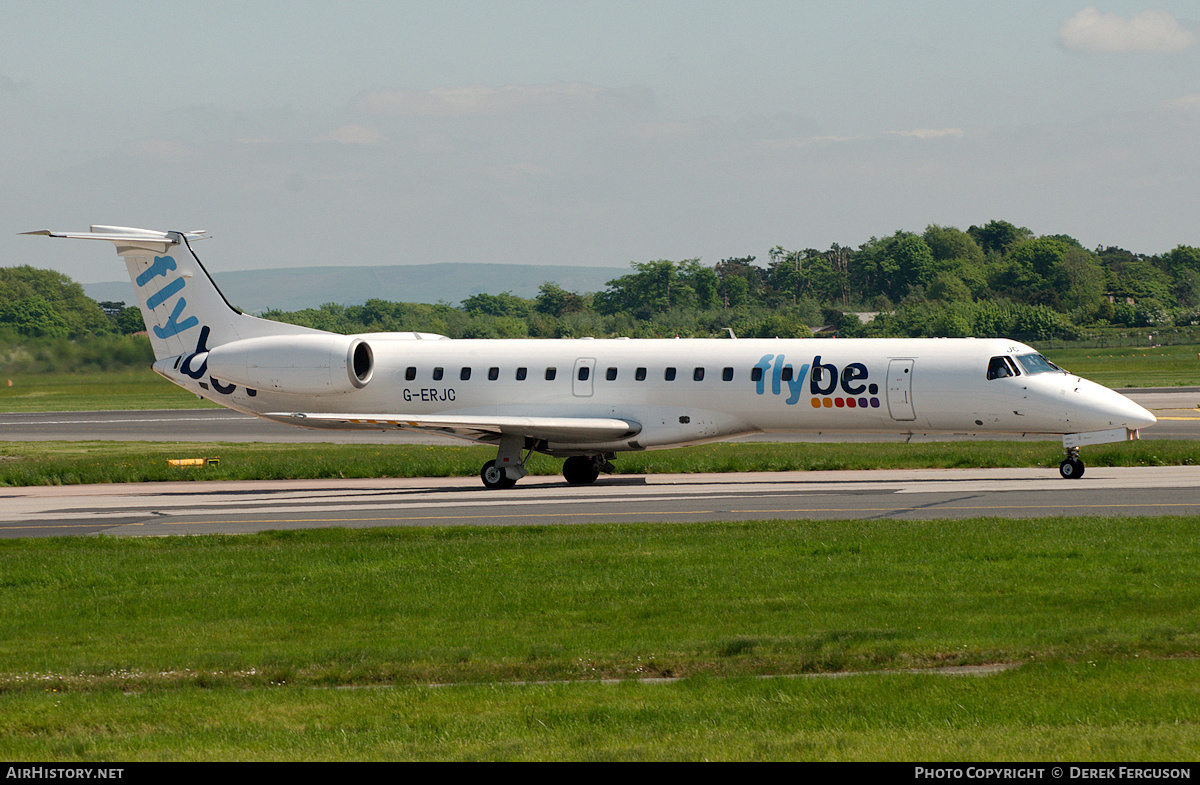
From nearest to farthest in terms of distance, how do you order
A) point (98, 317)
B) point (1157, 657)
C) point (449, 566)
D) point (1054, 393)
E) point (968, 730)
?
point (968, 730), point (1157, 657), point (449, 566), point (1054, 393), point (98, 317)

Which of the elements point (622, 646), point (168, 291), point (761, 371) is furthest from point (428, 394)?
point (622, 646)

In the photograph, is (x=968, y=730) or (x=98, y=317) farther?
(x=98, y=317)

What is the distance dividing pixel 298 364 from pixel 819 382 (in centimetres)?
1339

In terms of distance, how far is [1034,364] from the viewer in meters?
29.3

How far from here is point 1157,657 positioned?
11812 millimetres

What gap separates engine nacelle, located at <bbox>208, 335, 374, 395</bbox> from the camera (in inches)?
1326

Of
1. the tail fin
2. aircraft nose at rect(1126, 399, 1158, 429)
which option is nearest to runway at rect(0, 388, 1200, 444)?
the tail fin

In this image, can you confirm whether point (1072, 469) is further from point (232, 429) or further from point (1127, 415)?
point (232, 429)

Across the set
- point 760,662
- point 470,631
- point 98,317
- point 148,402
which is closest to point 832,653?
point 760,662

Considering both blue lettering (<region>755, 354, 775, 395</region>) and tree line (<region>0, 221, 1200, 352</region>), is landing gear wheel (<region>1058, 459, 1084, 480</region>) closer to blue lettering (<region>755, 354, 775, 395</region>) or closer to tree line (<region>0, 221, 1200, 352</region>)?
blue lettering (<region>755, 354, 775, 395</region>)

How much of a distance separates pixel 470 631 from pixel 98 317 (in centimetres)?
10655

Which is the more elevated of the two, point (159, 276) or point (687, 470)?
point (159, 276)
